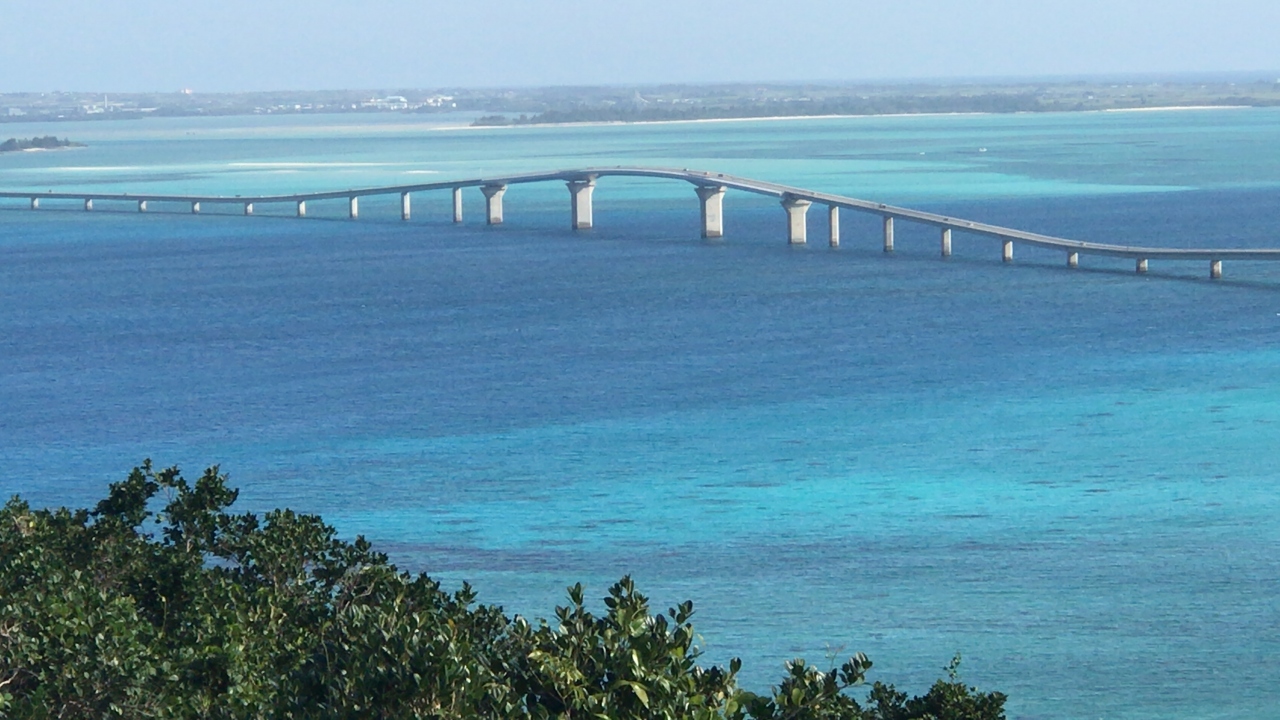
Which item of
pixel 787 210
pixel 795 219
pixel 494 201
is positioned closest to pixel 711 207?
pixel 787 210

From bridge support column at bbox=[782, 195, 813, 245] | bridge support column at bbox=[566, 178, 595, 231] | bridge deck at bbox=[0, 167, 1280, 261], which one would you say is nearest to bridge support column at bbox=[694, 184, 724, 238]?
bridge deck at bbox=[0, 167, 1280, 261]

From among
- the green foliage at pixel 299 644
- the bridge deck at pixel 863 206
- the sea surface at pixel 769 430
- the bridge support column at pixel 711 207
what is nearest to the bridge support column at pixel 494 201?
the bridge deck at pixel 863 206

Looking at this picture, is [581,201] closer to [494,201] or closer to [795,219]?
[494,201]

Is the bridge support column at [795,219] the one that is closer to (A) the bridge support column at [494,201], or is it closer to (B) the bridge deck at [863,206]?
(B) the bridge deck at [863,206]

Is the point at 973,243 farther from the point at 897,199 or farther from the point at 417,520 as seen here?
the point at 417,520

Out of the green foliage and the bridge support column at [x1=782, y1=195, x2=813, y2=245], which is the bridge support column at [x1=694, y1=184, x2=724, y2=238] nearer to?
the bridge support column at [x1=782, y1=195, x2=813, y2=245]

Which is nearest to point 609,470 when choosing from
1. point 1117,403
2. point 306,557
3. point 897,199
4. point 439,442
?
point 439,442
